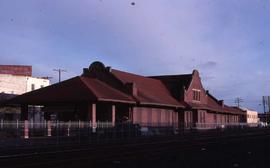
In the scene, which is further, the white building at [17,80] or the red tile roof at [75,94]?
the white building at [17,80]

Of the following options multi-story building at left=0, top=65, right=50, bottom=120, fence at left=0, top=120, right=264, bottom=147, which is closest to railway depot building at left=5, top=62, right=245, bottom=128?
fence at left=0, top=120, right=264, bottom=147

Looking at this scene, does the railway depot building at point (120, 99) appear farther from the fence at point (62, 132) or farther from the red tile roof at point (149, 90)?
the fence at point (62, 132)

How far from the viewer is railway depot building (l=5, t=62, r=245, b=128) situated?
5253 cm

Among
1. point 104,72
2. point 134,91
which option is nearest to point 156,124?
point 134,91

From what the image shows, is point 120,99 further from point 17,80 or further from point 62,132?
point 17,80

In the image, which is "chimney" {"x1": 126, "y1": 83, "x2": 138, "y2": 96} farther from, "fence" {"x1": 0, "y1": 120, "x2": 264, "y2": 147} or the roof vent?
"fence" {"x1": 0, "y1": 120, "x2": 264, "y2": 147}

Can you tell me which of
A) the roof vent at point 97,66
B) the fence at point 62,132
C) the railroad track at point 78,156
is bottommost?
the railroad track at point 78,156

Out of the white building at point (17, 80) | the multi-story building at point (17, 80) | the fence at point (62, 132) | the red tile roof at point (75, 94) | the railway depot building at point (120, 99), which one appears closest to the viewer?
the fence at point (62, 132)

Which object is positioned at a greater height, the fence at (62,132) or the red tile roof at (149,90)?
the red tile roof at (149,90)

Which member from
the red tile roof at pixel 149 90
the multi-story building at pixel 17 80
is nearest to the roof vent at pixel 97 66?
the red tile roof at pixel 149 90

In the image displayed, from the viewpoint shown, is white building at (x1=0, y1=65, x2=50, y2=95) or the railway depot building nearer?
the railway depot building

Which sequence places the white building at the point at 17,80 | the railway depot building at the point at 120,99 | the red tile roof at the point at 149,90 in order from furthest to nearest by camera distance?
the white building at the point at 17,80 < the red tile roof at the point at 149,90 < the railway depot building at the point at 120,99

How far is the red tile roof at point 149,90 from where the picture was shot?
6066 cm

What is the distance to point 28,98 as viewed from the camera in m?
54.1
